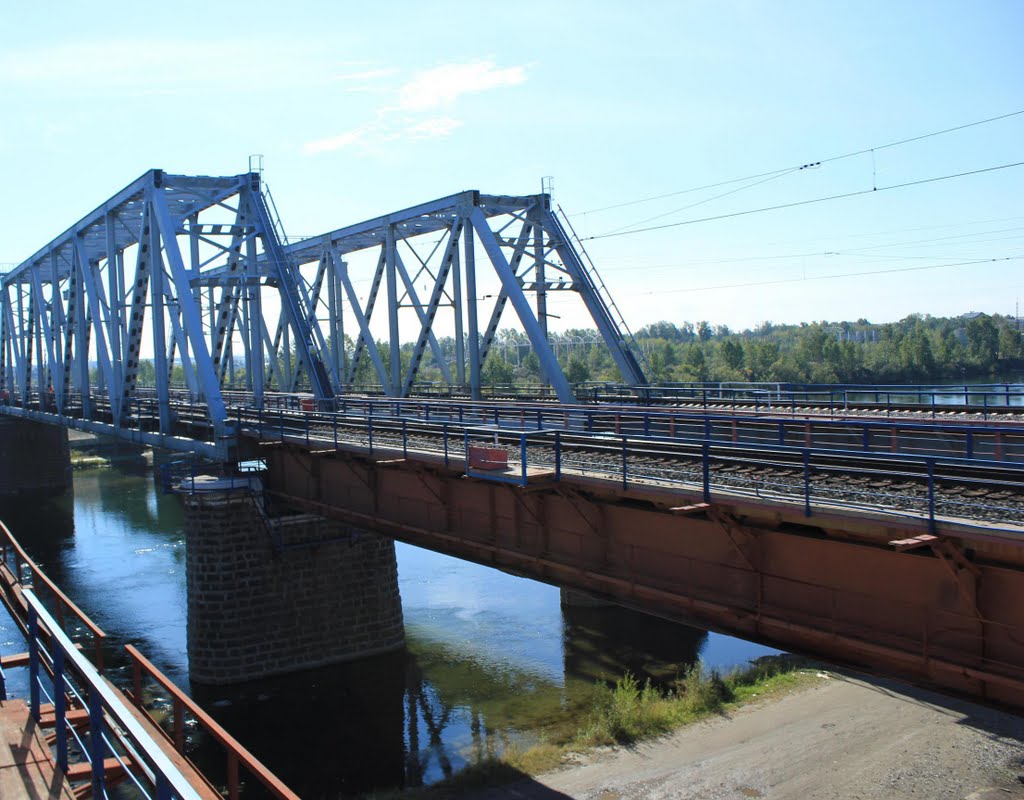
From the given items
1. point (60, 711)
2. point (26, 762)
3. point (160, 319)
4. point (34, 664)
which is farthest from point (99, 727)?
point (160, 319)

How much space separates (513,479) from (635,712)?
944cm

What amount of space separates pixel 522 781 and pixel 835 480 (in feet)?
30.9

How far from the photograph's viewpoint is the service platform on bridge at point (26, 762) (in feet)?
21.0

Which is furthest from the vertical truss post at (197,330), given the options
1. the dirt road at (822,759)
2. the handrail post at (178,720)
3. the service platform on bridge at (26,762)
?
the service platform on bridge at (26,762)

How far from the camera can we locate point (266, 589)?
2445 centimetres

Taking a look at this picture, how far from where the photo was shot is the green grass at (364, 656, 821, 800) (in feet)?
59.9

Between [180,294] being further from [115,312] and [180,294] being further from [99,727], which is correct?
[99,727]

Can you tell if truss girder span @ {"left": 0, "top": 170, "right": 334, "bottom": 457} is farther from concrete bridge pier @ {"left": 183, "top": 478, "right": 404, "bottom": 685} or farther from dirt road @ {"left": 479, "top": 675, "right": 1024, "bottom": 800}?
dirt road @ {"left": 479, "top": 675, "right": 1024, "bottom": 800}

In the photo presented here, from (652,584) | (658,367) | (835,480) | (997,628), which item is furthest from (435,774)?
(658,367)

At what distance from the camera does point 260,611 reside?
24.4 meters

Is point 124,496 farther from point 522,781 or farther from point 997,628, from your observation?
point 997,628

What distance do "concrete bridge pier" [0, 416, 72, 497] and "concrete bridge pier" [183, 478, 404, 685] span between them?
41031 mm

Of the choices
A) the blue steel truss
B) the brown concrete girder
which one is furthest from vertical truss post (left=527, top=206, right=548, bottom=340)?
the brown concrete girder

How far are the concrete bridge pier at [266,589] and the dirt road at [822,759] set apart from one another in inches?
365
